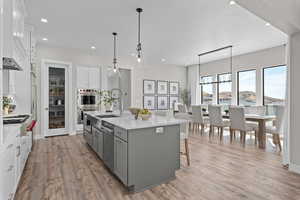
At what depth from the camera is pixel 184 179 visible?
8.29ft

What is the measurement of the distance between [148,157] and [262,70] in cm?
572

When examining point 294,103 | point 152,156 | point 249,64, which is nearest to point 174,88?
point 249,64

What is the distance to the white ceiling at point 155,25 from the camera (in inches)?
121

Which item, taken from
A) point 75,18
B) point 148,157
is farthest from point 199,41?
point 148,157

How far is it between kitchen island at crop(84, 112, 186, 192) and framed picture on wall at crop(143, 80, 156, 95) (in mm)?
5069

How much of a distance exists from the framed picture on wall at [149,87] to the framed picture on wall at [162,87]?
0.31 m

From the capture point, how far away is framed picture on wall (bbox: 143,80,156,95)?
763cm

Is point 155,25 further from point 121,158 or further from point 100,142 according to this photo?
point 121,158

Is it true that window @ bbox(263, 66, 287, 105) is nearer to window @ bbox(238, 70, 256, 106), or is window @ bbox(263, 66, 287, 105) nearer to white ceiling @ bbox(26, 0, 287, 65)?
window @ bbox(238, 70, 256, 106)

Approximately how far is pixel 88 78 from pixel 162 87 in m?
3.53

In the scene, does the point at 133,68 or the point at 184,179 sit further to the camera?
the point at 133,68

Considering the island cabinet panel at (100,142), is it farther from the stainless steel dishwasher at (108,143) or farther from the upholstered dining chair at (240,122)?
the upholstered dining chair at (240,122)

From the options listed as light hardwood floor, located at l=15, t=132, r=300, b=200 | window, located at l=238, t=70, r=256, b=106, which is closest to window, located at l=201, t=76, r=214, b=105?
window, located at l=238, t=70, r=256, b=106

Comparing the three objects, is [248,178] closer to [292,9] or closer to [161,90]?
[292,9]
